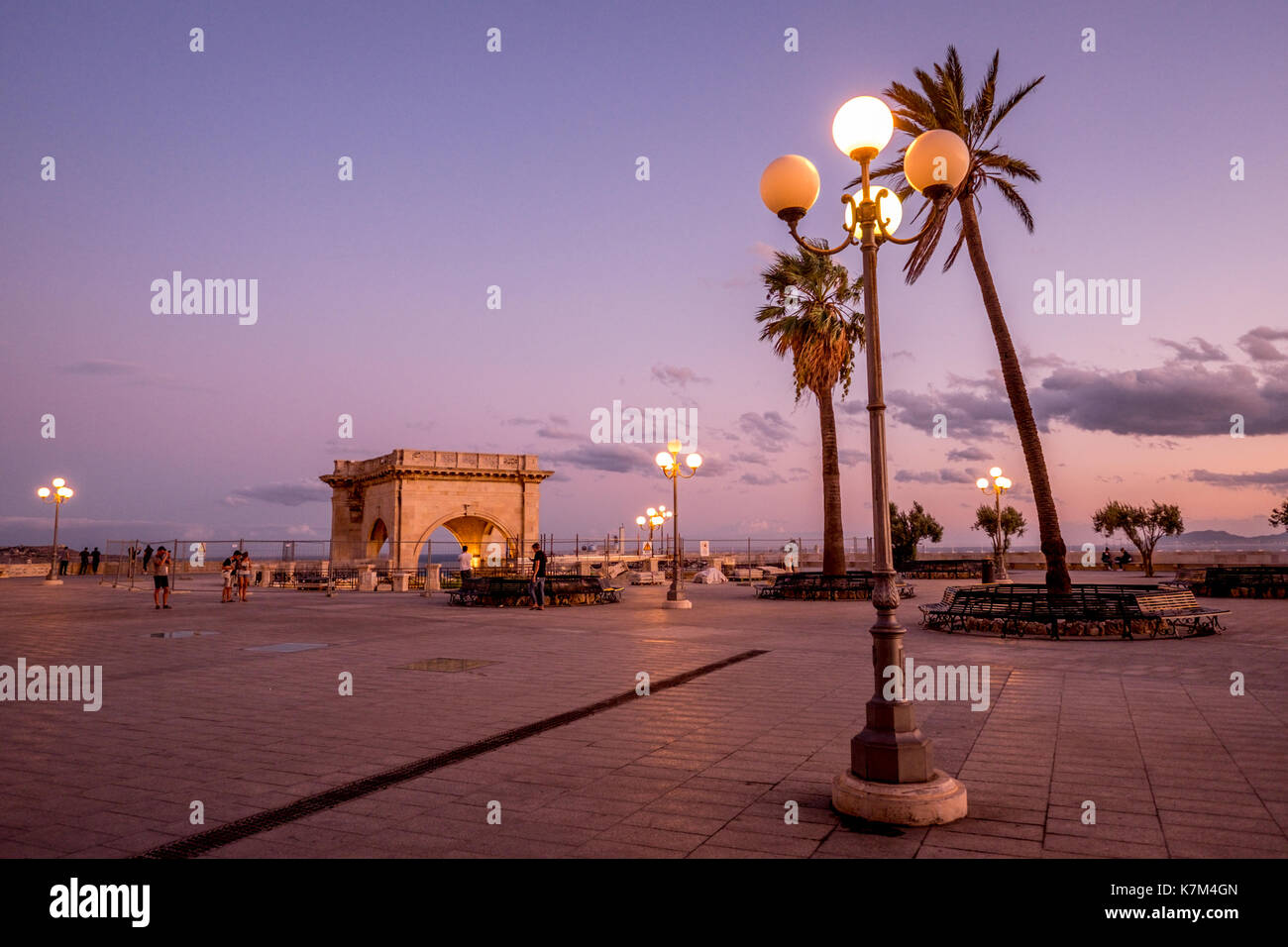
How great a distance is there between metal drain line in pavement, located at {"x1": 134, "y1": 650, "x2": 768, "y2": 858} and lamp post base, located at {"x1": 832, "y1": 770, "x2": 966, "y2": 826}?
2991 mm

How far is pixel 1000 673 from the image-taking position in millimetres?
9992

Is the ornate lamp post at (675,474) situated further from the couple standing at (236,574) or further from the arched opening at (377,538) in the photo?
the arched opening at (377,538)

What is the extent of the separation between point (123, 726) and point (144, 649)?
637 centimetres

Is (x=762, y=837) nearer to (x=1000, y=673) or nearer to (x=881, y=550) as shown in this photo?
(x=881, y=550)

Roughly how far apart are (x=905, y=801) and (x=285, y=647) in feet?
37.4

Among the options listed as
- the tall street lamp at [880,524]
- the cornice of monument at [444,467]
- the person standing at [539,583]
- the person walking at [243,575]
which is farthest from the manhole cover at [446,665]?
the cornice of monument at [444,467]

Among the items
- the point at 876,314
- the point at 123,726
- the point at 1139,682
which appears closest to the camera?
the point at 876,314

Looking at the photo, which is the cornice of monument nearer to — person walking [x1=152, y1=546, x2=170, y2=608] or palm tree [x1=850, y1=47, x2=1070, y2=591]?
person walking [x1=152, y1=546, x2=170, y2=608]

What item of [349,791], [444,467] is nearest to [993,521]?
[444,467]

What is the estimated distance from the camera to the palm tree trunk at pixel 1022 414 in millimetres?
15820

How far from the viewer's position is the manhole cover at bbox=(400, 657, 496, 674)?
10539mm

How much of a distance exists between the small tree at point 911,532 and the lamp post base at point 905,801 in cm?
3298

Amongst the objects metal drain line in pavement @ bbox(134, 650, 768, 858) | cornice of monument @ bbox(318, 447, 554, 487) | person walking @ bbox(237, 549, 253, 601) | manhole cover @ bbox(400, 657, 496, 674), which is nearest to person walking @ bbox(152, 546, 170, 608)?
person walking @ bbox(237, 549, 253, 601)
